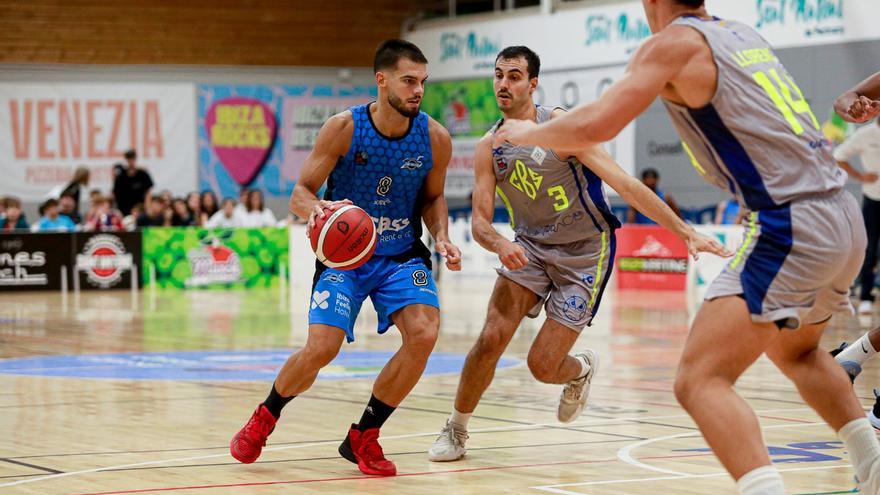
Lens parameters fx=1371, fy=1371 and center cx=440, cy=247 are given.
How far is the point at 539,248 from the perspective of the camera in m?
7.35

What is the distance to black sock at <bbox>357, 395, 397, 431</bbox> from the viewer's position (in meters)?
6.71

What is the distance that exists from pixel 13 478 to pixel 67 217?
1646cm

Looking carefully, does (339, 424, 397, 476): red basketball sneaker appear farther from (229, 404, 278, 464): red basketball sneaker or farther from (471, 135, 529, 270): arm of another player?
(471, 135, 529, 270): arm of another player

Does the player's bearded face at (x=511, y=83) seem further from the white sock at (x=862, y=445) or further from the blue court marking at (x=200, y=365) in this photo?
the blue court marking at (x=200, y=365)

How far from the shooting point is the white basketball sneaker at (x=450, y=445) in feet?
22.6

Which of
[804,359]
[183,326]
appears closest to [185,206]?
[183,326]

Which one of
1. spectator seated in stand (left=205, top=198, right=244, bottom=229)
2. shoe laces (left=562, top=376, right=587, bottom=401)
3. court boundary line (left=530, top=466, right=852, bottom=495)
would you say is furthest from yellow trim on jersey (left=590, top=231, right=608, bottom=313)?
spectator seated in stand (left=205, top=198, right=244, bottom=229)

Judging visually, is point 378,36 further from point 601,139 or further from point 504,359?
point 601,139

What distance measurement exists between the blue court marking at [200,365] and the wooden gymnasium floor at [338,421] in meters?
0.03

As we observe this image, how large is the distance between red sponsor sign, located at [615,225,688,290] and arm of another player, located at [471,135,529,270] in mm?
13224

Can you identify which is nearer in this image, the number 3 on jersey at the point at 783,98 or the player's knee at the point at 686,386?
the player's knee at the point at 686,386

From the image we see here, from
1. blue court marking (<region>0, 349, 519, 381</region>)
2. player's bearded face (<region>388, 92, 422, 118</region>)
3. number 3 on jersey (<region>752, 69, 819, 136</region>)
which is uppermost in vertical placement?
number 3 on jersey (<region>752, 69, 819, 136</region>)

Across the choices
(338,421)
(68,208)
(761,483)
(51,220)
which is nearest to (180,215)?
(68,208)

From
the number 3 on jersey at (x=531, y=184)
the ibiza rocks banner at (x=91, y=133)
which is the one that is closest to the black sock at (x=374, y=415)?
the number 3 on jersey at (x=531, y=184)
